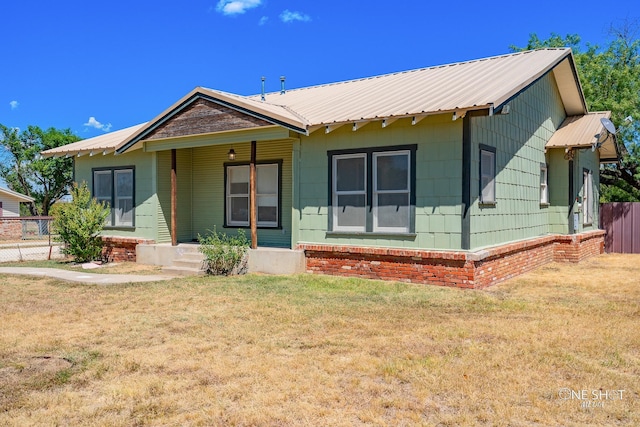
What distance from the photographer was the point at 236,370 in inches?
193

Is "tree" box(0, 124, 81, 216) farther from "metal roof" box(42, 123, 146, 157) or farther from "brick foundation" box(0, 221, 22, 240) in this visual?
"metal roof" box(42, 123, 146, 157)

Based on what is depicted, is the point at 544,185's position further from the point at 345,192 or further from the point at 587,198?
the point at 345,192

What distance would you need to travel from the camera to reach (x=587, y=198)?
16312 millimetres

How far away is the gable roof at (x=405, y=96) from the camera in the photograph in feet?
31.8

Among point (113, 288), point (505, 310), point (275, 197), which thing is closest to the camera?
point (505, 310)

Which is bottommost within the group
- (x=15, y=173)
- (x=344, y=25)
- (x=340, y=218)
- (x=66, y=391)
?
(x=66, y=391)

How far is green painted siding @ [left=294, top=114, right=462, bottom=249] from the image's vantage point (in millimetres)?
9680

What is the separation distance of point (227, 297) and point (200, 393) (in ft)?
14.7

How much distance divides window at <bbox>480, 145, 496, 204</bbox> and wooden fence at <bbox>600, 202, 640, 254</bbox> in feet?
32.5

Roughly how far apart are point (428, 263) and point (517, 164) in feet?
13.6

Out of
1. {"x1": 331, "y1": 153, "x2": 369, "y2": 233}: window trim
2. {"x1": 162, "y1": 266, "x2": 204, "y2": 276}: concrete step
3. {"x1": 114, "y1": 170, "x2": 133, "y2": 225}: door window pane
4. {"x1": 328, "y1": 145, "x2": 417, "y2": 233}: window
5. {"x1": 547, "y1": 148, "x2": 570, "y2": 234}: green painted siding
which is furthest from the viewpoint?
{"x1": 114, "y1": 170, "x2": 133, "y2": 225}: door window pane

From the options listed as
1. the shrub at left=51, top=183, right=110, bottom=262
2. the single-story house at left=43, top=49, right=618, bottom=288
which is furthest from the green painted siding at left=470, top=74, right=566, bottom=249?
the shrub at left=51, top=183, right=110, bottom=262

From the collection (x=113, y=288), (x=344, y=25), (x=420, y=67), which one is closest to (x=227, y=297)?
(x=113, y=288)

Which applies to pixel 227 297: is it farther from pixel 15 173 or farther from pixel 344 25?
pixel 15 173
